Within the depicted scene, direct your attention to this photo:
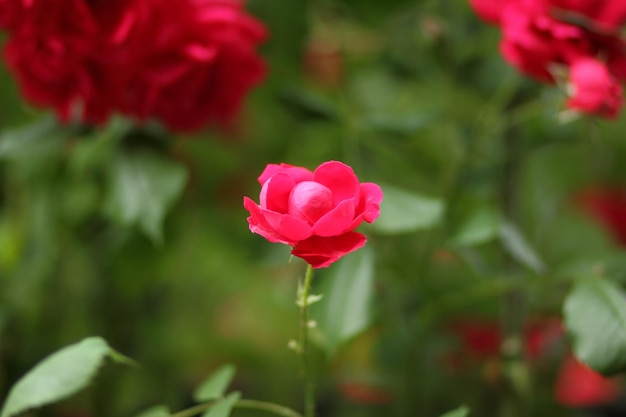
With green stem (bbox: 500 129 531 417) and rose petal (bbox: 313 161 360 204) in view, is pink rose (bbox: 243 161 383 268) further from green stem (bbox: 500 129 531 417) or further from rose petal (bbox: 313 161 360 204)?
green stem (bbox: 500 129 531 417)

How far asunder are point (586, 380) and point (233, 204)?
0.44m

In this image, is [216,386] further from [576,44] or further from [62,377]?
[576,44]

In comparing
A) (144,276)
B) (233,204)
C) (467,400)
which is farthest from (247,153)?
(467,400)

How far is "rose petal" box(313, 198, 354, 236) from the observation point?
12.0 inches

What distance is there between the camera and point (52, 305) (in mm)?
709

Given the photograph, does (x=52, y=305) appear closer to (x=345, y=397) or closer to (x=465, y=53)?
(x=345, y=397)

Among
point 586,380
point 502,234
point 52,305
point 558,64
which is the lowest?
point 586,380

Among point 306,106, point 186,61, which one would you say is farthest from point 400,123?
point 186,61

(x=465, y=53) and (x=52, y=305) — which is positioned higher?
(x=465, y=53)

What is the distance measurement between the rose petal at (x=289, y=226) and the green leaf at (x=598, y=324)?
204 mm

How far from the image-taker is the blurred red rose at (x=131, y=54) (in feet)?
1.55

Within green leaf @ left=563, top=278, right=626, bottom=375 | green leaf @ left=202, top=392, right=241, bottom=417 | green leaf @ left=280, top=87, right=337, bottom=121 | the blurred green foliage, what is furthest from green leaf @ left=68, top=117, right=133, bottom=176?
green leaf @ left=563, top=278, right=626, bottom=375

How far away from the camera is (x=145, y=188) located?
1.73 feet

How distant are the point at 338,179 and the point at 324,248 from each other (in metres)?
0.03
